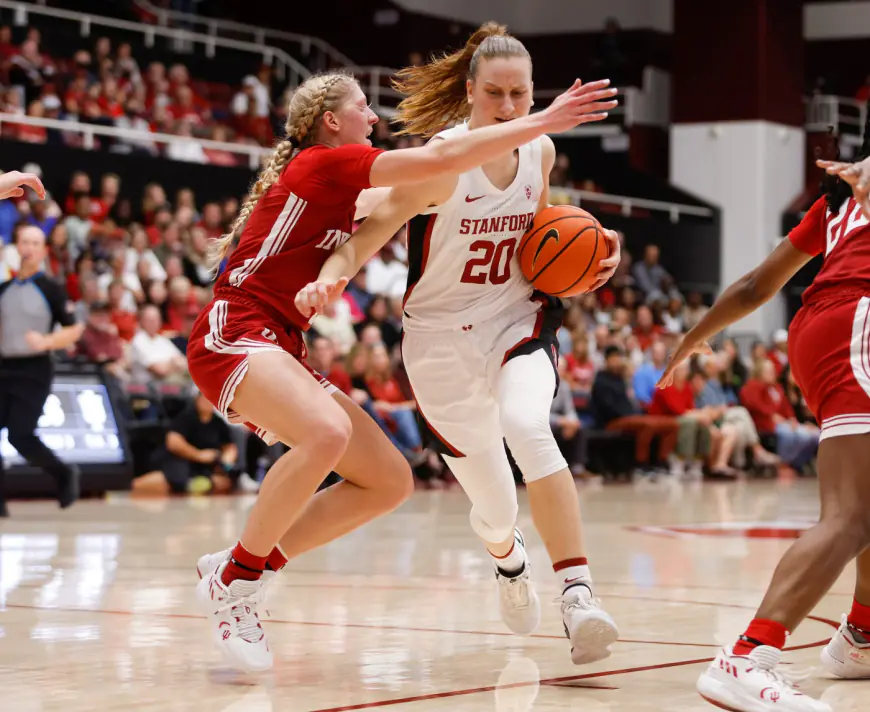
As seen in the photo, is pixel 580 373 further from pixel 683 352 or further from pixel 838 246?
pixel 838 246

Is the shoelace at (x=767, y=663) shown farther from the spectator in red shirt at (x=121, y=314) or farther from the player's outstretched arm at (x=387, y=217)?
the spectator in red shirt at (x=121, y=314)

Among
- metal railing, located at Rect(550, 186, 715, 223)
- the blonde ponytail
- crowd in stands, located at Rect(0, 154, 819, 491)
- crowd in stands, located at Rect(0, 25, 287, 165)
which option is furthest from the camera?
metal railing, located at Rect(550, 186, 715, 223)

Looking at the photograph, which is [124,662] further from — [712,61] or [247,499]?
[712,61]

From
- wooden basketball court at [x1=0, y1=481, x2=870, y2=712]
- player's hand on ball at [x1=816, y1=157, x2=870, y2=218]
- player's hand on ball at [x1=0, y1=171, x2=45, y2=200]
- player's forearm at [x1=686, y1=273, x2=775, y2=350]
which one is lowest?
wooden basketball court at [x1=0, y1=481, x2=870, y2=712]

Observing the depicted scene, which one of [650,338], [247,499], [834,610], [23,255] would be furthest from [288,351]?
[650,338]

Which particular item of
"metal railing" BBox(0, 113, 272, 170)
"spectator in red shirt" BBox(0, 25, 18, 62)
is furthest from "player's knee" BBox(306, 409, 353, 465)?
"spectator in red shirt" BBox(0, 25, 18, 62)

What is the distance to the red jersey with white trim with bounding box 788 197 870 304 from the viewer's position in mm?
3750

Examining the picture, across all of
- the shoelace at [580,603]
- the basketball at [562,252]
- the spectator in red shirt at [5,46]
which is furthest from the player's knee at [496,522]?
the spectator in red shirt at [5,46]

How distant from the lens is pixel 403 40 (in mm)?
25469

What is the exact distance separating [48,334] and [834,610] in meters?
5.54

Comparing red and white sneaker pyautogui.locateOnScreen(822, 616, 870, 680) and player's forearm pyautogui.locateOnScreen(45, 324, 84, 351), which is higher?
player's forearm pyautogui.locateOnScreen(45, 324, 84, 351)

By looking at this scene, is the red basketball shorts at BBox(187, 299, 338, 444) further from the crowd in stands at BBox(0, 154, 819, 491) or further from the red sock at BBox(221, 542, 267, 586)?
the crowd in stands at BBox(0, 154, 819, 491)

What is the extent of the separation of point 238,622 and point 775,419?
13.1m

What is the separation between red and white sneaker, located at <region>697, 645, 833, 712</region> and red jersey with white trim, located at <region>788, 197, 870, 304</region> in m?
0.96
